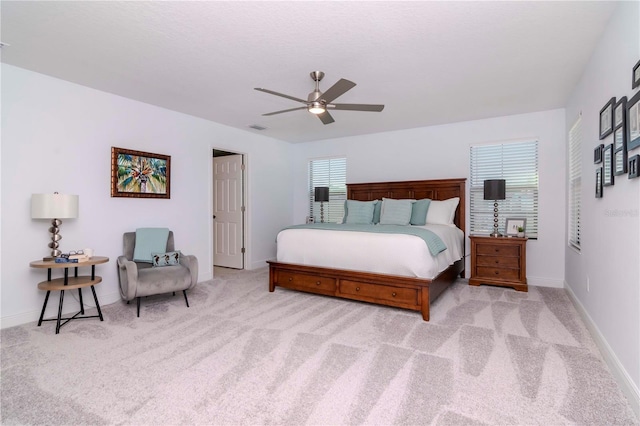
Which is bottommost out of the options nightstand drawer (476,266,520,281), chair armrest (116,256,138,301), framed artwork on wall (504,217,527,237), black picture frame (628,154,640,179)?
nightstand drawer (476,266,520,281)

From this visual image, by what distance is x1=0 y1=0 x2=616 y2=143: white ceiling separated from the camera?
85.4 inches

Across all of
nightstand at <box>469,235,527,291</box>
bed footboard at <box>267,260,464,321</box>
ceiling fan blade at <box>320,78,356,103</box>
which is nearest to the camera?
ceiling fan blade at <box>320,78,356,103</box>

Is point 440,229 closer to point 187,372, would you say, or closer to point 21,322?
point 187,372

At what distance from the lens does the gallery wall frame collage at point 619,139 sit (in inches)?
70.9

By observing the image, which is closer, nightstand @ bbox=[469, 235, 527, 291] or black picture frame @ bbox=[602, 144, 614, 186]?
black picture frame @ bbox=[602, 144, 614, 186]

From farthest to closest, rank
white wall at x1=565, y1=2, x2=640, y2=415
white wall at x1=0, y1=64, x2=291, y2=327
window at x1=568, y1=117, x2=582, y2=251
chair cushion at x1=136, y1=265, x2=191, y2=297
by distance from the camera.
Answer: window at x1=568, y1=117, x2=582, y2=251 → chair cushion at x1=136, y1=265, x2=191, y2=297 → white wall at x1=0, y1=64, x2=291, y2=327 → white wall at x1=565, y1=2, x2=640, y2=415

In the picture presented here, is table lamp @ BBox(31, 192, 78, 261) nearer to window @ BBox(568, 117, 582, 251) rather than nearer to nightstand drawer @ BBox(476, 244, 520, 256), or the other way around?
nightstand drawer @ BBox(476, 244, 520, 256)

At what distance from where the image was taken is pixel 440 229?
4098mm

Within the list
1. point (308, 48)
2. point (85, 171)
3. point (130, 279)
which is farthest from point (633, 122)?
point (85, 171)

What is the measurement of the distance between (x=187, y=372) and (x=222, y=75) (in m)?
2.67

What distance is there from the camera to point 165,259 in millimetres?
3826

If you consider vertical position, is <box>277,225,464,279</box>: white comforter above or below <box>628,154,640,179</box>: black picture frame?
below

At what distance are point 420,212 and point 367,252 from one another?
163 cm

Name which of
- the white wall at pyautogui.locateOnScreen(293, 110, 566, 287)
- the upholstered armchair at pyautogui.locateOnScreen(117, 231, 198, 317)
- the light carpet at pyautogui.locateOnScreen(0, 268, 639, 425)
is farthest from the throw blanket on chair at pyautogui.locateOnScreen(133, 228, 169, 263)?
the white wall at pyautogui.locateOnScreen(293, 110, 566, 287)
